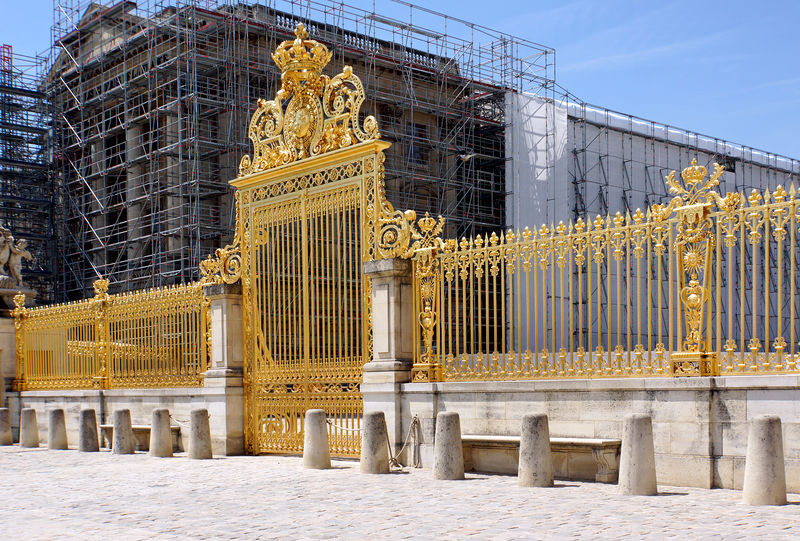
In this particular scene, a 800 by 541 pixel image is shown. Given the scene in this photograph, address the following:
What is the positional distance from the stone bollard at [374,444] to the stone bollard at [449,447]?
106cm

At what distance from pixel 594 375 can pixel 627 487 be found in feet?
5.98

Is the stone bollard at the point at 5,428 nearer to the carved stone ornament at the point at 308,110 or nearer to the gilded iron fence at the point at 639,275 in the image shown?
the carved stone ornament at the point at 308,110

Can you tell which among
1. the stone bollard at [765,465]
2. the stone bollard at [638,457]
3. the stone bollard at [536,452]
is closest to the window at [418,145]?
the stone bollard at [536,452]

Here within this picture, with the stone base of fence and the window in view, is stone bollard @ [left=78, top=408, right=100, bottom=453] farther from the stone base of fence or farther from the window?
the window

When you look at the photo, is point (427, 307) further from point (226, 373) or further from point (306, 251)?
point (226, 373)

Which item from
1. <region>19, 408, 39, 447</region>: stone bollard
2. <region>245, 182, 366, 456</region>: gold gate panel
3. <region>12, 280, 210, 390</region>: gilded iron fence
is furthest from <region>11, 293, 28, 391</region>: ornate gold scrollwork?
<region>245, 182, 366, 456</region>: gold gate panel

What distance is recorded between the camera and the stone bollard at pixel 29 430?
761 inches

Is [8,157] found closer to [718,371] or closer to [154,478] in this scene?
[154,478]

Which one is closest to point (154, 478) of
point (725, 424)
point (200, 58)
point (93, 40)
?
point (725, 424)

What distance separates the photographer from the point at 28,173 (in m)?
39.0

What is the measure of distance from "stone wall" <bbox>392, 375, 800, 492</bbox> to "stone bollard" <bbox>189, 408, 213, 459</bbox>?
4980 mm

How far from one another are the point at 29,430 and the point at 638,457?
14.1m

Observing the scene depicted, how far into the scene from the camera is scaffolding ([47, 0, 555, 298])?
31547mm

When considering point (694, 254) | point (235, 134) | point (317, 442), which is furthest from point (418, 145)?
point (694, 254)
